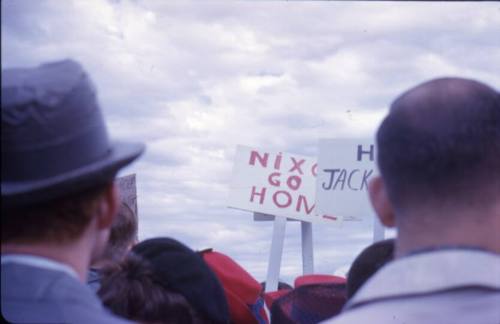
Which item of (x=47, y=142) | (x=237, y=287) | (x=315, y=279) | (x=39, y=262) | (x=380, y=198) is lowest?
(x=315, y=279)

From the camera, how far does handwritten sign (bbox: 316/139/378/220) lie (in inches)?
193

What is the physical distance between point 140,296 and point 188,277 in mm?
161

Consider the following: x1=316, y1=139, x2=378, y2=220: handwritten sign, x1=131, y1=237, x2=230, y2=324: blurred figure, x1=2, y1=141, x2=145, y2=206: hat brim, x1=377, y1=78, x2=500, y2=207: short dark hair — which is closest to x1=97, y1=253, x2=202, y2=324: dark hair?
x1=131, y1=237, x2=230, y2=324: blurred figure

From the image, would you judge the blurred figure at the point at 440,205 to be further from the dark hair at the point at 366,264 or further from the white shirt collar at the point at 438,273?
the dark hair at the point at 366,264

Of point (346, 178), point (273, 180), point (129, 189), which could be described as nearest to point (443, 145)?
point (129, 189)

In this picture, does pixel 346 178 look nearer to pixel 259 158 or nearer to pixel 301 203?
pixel 301 203

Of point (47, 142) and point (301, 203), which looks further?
point (301, 203)

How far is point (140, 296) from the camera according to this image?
2139mm

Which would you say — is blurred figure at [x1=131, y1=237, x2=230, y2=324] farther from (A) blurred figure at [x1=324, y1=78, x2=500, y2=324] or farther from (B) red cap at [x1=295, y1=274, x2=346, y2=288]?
(B) red cap at [x1=295, y1=274, x2=346, y2=288]

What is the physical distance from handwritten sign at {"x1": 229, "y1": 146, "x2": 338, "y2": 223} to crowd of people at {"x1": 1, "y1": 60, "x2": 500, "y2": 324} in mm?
4061

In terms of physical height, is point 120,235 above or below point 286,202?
above

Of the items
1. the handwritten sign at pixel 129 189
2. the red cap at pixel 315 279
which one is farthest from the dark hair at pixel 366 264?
the handwritten sign at pixel 129 189

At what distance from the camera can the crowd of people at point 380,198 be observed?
1341mm

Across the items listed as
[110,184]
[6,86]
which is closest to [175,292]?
[110,184]
